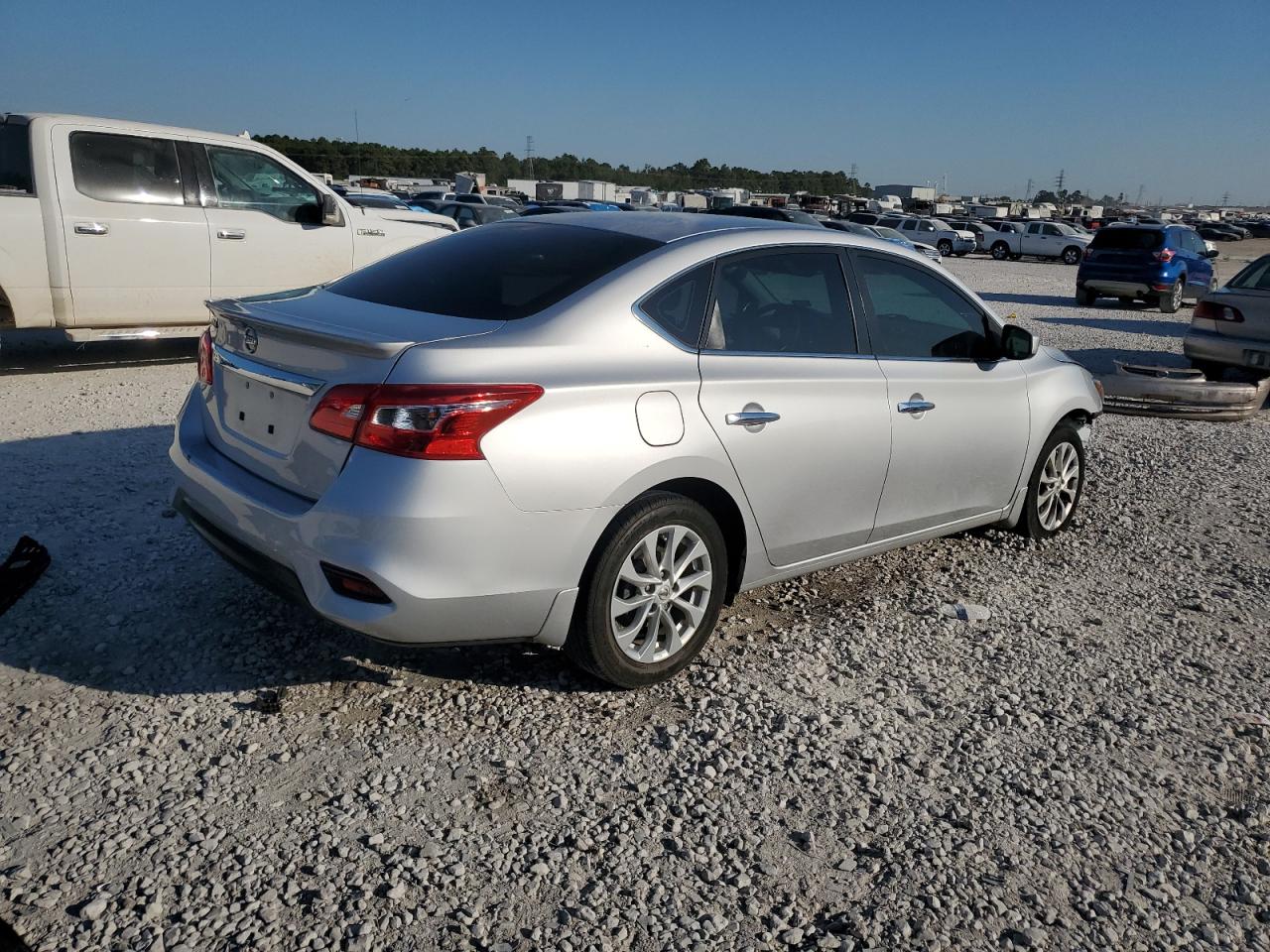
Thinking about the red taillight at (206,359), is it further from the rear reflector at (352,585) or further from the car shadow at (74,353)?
the car shadow at (74,353)

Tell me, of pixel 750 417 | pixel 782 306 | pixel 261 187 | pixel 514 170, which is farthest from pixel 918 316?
pixel 514 170

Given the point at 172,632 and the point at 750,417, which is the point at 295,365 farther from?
the point at 750,417

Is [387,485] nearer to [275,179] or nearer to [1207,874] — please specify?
[1207,874]

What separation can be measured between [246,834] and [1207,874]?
2671 mm

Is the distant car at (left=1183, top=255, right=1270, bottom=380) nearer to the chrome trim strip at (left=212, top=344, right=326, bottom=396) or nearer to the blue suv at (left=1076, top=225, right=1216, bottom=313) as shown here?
the blue suv at (left=1076, top=225, right=1216, bottom=313)

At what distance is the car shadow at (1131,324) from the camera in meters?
16.5

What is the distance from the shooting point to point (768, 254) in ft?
13.5

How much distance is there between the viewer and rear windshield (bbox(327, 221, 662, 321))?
3586mm

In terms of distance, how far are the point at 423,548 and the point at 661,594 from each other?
958mm

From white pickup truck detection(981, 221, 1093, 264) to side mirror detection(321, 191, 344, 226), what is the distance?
3881cm

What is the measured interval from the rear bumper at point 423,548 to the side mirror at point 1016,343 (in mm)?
2643

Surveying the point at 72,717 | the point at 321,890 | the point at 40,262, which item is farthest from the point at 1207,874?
the point at 40,262

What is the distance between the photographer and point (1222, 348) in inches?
410

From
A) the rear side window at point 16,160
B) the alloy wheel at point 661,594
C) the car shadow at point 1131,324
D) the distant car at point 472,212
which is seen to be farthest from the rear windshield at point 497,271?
the distant car at point 472,212
